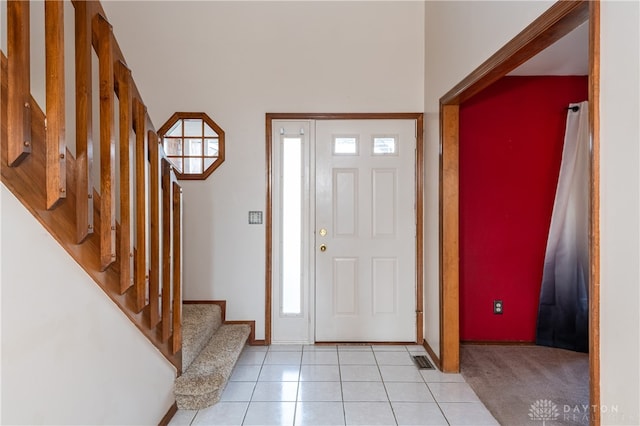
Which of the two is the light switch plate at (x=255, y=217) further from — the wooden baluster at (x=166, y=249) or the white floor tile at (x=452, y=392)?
the white floor tile at (x=452, y=392)

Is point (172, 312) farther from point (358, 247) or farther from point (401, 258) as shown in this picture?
point (401, 258)

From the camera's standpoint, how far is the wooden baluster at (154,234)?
1830 mm

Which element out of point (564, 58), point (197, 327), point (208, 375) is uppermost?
point (564, 58)

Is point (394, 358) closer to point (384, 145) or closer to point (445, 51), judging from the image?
point (384, 145)

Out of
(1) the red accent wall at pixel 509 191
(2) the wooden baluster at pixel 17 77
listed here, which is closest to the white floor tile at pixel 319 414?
(1) the red accent wall at pixel 509 191

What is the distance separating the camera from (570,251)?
10.1 ft

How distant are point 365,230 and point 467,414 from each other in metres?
1.59

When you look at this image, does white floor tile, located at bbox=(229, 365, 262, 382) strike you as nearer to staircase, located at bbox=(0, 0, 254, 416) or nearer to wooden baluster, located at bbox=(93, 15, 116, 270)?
staircase, located at bbox=(0, 0, 254, 416)

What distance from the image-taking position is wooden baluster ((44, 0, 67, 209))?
1.15 meters

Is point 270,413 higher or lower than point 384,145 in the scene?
lower

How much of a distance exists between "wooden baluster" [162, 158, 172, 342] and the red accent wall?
97.1 inches

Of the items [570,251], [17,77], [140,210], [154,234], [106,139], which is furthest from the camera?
[570,251]

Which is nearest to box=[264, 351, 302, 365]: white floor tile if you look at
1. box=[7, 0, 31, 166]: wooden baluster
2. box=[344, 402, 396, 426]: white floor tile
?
box=[344, 402, 396, 426]: white floor tile

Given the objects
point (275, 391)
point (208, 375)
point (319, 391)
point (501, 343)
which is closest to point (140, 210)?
point (208, 375)
